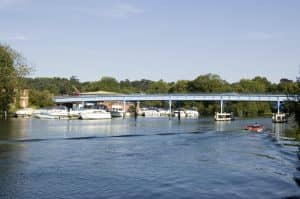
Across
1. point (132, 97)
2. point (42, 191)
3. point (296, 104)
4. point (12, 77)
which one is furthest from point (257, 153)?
point (132, 97)

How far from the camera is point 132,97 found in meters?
183

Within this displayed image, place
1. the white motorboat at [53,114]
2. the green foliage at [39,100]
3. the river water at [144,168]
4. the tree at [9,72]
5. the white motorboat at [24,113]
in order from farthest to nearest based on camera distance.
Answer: the green foliage at [39,100] < the white motorboat at [24,113] < the white motorboat at [53,114] < the tree at [9,72] < the river water at [144,168]

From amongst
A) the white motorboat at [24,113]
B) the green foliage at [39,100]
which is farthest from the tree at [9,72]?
the green foliage at [39,100]

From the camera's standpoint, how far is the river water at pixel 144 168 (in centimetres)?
3659

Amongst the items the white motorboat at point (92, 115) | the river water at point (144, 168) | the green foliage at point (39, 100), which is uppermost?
the green foliage at point (39, 100)

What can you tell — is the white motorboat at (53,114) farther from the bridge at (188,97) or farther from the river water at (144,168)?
the river water at (144,168)

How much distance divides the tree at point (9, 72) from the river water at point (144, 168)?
57854mm

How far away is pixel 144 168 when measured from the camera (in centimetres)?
4628

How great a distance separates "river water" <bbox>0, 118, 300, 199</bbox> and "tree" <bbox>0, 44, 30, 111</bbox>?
57.9 meters

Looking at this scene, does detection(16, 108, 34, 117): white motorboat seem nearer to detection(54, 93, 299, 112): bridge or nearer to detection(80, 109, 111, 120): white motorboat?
detection(80, 109, 111, 120): white motorboat

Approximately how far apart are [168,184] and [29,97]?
474 ft

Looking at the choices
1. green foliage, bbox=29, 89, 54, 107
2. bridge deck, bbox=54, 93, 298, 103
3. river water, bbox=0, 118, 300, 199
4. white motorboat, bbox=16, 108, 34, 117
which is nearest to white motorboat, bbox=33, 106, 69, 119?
white motorboat, bbox=16, 108, 34, 117

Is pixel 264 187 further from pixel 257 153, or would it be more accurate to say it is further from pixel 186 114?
pixel 186 114

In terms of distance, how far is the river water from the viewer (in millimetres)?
36594
